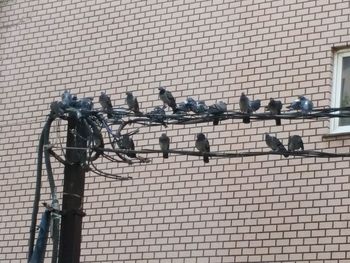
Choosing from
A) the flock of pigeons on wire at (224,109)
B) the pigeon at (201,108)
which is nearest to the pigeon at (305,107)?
the flock of pigeons on wire at (224,109)

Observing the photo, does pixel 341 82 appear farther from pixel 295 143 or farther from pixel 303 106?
pixel 303 106

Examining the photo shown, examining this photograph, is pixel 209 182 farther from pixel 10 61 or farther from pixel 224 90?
pixel 10 61

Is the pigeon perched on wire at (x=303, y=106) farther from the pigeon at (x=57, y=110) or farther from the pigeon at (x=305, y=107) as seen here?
the pigeon at (x=57, y=110)

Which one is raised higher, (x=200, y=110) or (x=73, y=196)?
(x=200, y=110)

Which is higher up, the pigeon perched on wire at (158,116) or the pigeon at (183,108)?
the pigeon at (183,108)

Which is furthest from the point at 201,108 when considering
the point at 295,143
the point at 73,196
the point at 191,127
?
the point at 191,127

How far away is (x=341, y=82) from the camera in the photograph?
11.0m

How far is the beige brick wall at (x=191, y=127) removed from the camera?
10.5m

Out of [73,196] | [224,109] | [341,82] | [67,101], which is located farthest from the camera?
[341,82]

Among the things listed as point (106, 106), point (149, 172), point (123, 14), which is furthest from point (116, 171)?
point (106, 106)

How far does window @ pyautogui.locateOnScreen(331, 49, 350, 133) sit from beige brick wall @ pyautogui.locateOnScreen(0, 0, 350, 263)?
0.13 meters

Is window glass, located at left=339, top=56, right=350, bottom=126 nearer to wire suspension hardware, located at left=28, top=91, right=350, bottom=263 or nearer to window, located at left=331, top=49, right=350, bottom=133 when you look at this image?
window, located at left=331, top=49, right=350, bottom=133

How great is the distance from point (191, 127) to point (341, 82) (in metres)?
1.76

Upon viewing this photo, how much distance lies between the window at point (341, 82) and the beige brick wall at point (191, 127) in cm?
13
